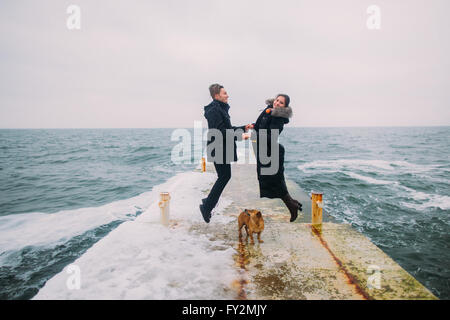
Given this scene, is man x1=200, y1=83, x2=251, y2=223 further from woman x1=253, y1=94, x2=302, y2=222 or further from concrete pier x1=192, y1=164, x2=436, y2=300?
concrete pier x1=192, y1=164, x2=436, y2=300

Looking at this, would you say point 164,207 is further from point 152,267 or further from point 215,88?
point 215,88

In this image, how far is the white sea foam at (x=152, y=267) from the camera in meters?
2.70

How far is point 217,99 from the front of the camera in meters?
3.83

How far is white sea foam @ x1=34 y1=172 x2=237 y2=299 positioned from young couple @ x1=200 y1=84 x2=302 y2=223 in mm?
900

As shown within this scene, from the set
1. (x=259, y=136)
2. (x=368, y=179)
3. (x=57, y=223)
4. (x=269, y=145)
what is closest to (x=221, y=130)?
(x=259, y=136)

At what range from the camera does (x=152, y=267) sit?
3.17 metres

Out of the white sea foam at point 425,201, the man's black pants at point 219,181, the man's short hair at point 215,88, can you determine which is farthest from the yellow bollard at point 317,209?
the white sea foam at point 425,201

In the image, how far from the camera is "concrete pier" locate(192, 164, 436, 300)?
105 inches

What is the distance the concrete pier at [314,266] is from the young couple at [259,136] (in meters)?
0.60

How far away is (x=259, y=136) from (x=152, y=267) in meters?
2.50

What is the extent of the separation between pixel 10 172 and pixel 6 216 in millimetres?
13869

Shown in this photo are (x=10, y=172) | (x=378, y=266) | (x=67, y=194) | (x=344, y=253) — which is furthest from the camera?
(x=10, y=172)
